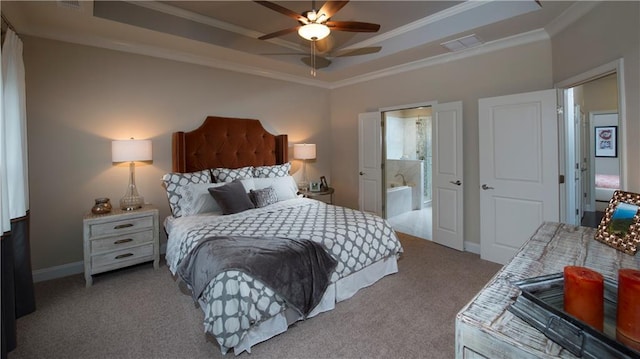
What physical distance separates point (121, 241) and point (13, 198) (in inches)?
39.9

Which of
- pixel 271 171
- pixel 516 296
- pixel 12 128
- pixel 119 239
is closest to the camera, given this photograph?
pixel 516 296

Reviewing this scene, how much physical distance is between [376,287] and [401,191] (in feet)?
11.8

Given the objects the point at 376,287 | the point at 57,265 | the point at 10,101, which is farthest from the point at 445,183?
the point at 57,265

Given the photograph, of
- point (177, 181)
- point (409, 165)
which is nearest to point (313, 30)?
point (177, 181)

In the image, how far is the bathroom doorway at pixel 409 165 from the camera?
6.00 meters

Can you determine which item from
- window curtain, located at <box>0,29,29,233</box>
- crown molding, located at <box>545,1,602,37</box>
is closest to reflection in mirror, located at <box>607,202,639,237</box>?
crown molding, located at <box>545,1,602,37</box>

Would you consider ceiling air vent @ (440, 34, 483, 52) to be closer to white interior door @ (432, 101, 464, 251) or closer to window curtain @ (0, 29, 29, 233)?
white interior door @ (432, 101, 464, 251)

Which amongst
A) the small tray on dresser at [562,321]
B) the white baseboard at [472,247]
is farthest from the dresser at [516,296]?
the white baseboard at [472,247]

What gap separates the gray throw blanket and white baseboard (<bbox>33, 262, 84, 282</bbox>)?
69.0 inches

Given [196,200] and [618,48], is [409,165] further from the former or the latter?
[196,200]

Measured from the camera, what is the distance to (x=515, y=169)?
3262 millimetres

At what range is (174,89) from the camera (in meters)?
3.75

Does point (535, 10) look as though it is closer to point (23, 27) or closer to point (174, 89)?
point (174, 89)

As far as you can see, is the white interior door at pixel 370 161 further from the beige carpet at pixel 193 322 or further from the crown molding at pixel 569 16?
the crown molding at pixel 569 16
